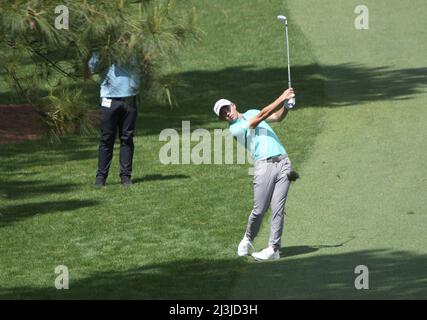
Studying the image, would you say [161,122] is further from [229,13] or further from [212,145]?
[229,13]

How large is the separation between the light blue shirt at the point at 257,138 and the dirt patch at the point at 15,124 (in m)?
7.38

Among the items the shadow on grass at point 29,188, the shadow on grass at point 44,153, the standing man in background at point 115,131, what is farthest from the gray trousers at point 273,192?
the shadow on grass at point 44,153

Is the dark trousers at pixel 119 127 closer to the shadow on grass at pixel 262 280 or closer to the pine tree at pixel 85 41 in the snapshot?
the shadow on grass at pixel 262 280

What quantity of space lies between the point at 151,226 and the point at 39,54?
20.1ft

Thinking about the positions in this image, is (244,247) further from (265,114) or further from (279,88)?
(279,88)

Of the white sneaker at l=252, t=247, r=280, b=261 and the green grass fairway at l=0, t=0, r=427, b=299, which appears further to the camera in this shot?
the white sneaker at l=252, t=247, r=280, b=261

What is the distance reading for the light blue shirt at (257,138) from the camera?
42.7ft

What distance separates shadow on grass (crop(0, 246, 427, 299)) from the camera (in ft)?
38.3

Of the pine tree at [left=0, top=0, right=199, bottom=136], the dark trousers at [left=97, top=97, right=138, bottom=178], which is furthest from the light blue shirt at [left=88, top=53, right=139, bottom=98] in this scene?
the dark trousers at [left=97, top=97, right=138, bottom=178]

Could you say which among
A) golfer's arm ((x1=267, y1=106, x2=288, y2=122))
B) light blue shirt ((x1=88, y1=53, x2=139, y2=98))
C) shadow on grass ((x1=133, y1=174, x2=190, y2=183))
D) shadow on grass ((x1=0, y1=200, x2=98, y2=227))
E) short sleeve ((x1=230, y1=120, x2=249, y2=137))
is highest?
light blue shirt ((x1=88, y1=53, x2=139, y2=98))

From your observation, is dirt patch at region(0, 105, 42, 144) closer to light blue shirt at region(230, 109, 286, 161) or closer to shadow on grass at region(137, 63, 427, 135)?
shadow on grass at region(137, 63, 427, 135)

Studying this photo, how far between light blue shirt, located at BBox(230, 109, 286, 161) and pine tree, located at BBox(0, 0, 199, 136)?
12.9ft

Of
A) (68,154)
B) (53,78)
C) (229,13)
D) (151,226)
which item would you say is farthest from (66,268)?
(229,13)

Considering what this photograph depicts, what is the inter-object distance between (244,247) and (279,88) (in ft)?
35.9
